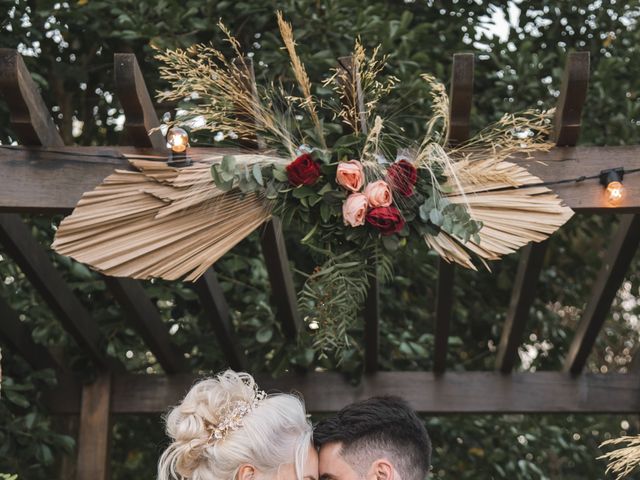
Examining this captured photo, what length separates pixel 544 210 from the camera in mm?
3275

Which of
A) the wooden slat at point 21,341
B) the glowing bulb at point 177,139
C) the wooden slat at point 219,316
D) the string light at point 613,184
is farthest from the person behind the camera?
the wooden slat at point 21,341

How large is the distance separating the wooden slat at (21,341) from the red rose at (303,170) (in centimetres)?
215

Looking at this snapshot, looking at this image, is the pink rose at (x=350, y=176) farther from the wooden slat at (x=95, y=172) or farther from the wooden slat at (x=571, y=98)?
the wooden slat at (x=571, y=98)

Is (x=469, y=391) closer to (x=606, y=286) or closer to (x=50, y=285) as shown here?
(x=606, y=286)

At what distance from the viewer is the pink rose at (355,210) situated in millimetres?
2992

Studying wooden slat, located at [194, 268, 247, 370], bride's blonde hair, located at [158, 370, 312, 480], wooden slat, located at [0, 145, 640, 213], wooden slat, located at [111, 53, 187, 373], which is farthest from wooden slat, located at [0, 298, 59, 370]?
bride's blonde hair, located at [158, 370, 312, 480]

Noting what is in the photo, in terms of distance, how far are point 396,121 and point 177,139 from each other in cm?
215

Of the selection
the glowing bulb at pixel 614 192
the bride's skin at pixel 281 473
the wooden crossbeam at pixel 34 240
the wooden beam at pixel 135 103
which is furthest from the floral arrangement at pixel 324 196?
the bride's skin at pixel 281 473

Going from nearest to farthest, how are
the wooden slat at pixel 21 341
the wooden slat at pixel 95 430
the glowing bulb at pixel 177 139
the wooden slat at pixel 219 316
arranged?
the glowing bulb at pixel 177 139 → the wooden slat at pixel 219 316 → the wooden slat at pixel 21 341 → the wooden slat at pixel 95 430

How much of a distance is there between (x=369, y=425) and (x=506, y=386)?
9.08ft

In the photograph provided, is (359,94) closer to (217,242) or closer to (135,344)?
(217,242)

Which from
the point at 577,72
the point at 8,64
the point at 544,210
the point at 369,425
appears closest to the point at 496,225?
the point at 544,210

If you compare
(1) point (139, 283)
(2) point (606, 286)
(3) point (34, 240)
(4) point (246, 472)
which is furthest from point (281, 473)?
(2) point (606, 286)

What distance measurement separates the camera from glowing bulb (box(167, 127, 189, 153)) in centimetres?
327
